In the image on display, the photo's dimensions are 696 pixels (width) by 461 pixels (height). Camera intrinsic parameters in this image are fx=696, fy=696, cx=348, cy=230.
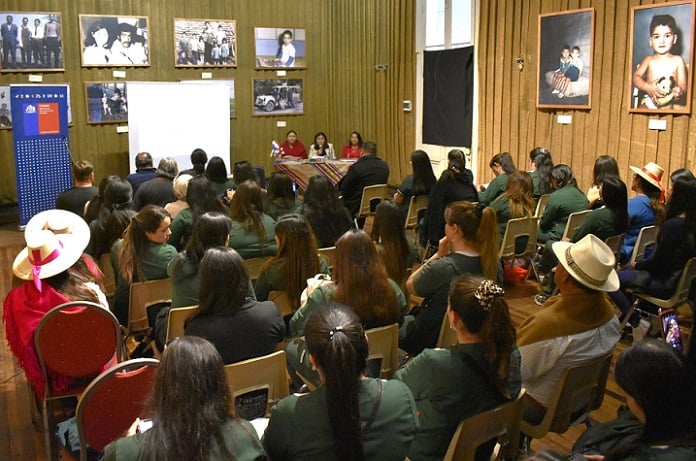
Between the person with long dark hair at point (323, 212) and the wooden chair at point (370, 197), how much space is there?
230 centimetres

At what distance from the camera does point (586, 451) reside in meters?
2.52

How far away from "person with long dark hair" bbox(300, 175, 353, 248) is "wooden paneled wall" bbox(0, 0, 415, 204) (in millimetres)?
6223

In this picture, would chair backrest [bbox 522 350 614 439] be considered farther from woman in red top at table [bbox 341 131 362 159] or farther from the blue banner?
woman in red top at table [bbox 341 131 362 159]

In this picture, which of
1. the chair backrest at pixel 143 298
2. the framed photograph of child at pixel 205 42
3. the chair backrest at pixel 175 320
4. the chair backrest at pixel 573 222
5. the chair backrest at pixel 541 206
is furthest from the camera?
the framed photograph of child at pixel 205 42

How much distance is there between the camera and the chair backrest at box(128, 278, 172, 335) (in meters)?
4.39

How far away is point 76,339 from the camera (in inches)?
130

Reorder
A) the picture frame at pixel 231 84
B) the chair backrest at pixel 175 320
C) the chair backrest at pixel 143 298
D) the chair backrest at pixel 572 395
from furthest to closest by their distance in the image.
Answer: the picture frame at pixel 231 84, the chair backrest at pixel 143 298, the chair backrest at pixel 175 320, the chair backrest at pixel 572 395

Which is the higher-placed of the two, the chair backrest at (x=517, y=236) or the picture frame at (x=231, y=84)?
the picture frame at (x=231, y=84)

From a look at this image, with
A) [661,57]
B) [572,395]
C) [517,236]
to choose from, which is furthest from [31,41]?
[572,395]

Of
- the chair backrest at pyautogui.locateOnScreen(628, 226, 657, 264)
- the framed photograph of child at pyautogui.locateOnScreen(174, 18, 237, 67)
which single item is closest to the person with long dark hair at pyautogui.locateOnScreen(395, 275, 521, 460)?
the chair backrest at pyautogui.locateOnScreen(628, 226, 657, 264)

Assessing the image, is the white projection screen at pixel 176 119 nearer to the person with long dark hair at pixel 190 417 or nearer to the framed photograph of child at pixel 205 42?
the framed photograph of child at pixel 205 42

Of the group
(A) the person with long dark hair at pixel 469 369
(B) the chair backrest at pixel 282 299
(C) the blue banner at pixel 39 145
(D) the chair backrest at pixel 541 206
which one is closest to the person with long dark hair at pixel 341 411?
(A) the person with long dark hair at pixel 469 369

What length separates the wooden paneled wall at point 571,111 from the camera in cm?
796

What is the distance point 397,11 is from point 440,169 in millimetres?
2810
